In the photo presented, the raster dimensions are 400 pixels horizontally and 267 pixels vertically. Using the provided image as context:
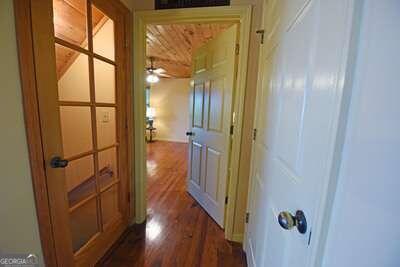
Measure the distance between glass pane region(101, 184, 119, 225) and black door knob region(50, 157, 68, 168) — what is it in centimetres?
53

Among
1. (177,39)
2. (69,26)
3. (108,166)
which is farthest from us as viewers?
(177,39)

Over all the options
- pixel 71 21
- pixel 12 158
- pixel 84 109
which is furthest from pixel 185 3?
pixel 12 158

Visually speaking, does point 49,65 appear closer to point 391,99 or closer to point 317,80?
point 317,80

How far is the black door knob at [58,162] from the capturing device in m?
0.97

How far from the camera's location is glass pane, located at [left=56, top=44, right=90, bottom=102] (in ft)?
3.45

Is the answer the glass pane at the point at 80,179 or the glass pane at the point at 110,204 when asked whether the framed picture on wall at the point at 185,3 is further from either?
the glass pane at the point at 110,204

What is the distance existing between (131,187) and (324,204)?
1708 millimetres

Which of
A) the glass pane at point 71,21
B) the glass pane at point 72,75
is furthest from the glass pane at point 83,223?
the glass pane at point 71,21

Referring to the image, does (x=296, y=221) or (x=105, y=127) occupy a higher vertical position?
(x=105, y=127)

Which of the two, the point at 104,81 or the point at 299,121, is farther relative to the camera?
the point at 104,81

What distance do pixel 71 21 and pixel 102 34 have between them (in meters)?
0.24

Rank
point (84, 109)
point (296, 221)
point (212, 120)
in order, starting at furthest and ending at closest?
point (212, 120) → point (84, 109) → point (296, 221)

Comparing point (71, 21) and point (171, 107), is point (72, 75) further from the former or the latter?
point (171, 107)

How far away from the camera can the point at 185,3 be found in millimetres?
1526
